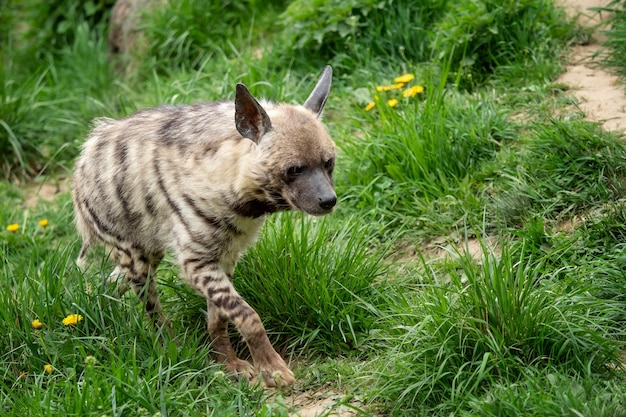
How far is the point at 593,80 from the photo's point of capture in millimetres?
5652

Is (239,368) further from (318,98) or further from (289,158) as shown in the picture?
(318,98)

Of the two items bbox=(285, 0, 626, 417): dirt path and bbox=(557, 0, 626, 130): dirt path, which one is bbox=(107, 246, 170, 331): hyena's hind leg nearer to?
bbox=(285, 0, 626, 417): dirt path

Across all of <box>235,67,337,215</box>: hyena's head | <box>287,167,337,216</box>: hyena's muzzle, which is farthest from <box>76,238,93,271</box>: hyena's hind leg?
<box>287,167,337,216</box>: hyena's muzzle

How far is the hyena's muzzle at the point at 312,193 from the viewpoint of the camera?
4062mm

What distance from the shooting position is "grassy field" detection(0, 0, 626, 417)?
3686 mm

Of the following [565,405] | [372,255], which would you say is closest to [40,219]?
[372,255]

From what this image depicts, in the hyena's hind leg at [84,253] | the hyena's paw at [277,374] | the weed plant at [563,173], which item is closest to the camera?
the hyena's paw at [277,374]

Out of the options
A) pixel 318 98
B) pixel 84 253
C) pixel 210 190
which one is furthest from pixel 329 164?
pixel 84 253

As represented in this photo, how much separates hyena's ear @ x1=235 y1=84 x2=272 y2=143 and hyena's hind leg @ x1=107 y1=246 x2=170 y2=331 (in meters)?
0.87

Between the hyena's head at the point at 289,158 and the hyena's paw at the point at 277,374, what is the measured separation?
71 cm

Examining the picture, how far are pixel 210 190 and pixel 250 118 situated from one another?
39cm

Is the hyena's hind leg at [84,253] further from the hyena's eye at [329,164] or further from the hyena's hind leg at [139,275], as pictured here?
the hyena's eye at [329,164]

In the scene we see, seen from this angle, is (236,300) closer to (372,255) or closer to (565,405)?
(372,255)

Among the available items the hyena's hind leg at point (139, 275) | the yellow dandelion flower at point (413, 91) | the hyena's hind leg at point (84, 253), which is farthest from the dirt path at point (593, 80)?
the hyena's hind leg at point (84, 253)
